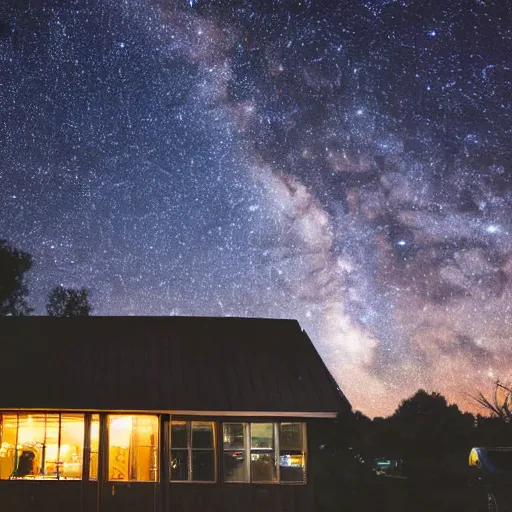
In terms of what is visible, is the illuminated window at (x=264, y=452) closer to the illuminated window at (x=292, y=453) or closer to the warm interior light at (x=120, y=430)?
the illuminated window at (x=292, y=453)

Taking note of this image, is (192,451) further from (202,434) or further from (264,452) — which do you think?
(264,452)

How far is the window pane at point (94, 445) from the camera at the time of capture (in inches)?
746

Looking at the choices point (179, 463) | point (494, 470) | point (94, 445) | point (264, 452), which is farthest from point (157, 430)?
point (494, 470)

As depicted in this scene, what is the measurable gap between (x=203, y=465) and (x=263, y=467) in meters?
1.47

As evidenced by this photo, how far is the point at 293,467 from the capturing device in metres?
18.8

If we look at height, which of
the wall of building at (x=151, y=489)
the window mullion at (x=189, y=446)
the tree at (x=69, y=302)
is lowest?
the wall of building at (x=151, y=489)

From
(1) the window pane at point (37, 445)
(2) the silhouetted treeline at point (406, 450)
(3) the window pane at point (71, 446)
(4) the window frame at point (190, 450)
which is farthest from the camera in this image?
(2) the silhouetted treeline at point (406, 450)

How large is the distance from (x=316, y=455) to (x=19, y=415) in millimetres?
31895

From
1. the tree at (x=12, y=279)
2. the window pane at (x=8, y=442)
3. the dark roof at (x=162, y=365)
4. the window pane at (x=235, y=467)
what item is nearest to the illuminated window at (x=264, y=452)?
the window pane at (x=235, y=467)

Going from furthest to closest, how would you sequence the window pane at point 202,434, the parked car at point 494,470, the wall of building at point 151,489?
the parked car at point 494,470, the window pane at point 202,434, the wall of building at point 151,489

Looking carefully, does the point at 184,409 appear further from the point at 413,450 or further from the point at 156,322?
the point at 413,450

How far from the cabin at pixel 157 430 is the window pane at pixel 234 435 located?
2cm

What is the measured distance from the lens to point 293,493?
18594 mm

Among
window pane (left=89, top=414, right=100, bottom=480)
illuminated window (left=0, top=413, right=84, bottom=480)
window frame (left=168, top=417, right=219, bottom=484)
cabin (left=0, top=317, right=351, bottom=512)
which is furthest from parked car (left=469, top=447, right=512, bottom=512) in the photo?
illuminated window (left=0, top=413, right=84, bottom=480)
